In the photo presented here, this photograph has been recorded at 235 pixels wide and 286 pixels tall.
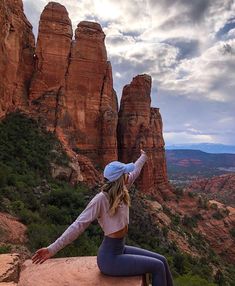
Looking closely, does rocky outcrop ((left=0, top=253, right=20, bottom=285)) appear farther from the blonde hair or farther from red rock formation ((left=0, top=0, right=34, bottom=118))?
red rock formation ((left=0, top=0, right=34, bottom=118))

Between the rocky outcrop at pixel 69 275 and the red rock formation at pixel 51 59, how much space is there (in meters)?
28.6

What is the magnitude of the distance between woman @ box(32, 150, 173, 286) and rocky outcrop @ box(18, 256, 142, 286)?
10 cm

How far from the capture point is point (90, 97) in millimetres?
37688

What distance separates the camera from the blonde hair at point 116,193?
4.37 m

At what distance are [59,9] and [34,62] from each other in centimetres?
555

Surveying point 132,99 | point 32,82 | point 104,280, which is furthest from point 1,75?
point 104,280

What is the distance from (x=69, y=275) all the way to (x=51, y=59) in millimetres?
32629

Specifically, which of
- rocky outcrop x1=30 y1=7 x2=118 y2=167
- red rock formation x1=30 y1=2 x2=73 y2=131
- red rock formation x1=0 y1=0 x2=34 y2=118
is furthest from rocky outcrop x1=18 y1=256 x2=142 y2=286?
red rock formation x1=30 y1=2 x2=73 y2=131

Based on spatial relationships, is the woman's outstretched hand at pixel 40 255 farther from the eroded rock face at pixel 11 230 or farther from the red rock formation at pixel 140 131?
the red rock formation at pixel 140 131

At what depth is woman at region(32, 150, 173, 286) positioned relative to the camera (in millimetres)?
4359

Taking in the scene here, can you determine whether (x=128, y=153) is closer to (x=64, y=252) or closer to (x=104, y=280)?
(x=64, y=252)

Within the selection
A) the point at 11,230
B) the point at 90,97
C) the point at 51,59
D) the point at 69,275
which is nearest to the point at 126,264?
the point at 69,275

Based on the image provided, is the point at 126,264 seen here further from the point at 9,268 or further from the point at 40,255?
the point at 9,268

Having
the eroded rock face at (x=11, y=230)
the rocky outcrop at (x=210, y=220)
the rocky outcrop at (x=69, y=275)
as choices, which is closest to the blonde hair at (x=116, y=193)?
the rocky outcrop at (x=69, y=275)
